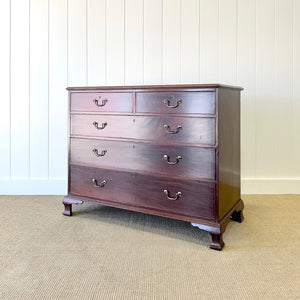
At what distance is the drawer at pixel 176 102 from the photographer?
5.89 ft

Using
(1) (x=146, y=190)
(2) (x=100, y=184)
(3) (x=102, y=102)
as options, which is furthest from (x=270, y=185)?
(3) (x=102, y=102)

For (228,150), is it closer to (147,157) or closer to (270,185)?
(147,157)

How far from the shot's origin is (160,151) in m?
1.96

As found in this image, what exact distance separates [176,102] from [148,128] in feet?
0.78

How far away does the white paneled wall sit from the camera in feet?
8.73

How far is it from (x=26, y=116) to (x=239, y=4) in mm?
1967

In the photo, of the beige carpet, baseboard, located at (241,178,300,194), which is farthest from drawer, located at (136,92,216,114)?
baseboard, located at (241,178,300,194)

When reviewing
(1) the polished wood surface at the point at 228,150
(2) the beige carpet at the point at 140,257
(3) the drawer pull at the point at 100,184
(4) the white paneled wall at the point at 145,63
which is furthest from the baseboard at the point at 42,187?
(1) the polished wood surface at the point at 228,150

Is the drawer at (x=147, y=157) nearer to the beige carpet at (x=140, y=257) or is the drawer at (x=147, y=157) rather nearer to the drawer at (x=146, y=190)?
the drawer at (x=146, y=190)

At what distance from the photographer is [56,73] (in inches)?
109

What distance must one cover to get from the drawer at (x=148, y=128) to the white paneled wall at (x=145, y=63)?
0.66 m

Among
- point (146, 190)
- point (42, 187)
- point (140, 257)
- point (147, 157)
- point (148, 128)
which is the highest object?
point (148, 128)

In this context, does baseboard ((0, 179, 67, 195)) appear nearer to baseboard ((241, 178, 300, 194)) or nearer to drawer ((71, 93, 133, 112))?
drawer ((71, 93, 133, 112))

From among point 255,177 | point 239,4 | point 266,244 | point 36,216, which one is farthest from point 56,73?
point 266,244
